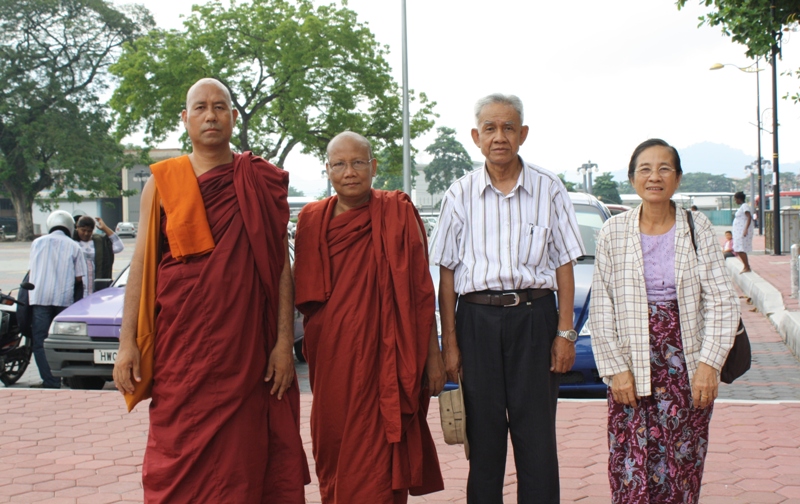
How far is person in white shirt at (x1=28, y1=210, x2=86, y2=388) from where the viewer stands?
25.0 ft

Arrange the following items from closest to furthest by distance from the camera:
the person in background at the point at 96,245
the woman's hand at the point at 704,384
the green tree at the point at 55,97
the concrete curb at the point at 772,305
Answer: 1. the woman's hand at the point at 704,384
2. the concrete curb at the point at 772,305
3. the person in background at the point at 96,245
4. the green tree at the point at 55,97

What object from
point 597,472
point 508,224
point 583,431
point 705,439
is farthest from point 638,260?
point 583,431

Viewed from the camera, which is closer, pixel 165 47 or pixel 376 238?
pixel 376 238

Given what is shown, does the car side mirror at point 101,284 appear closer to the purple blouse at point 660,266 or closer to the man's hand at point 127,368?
the man's hand at point 127,368

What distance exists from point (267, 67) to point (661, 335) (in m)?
27.4

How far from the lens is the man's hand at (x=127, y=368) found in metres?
3.25

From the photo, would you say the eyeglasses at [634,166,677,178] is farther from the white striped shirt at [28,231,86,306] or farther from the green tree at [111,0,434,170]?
the green tree at [111,0,434,170]

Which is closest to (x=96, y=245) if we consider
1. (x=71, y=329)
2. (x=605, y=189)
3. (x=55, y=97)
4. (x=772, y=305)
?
(x=71, y=329)

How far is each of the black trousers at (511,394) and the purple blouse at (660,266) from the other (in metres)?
0.43

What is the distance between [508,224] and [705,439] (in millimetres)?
1218

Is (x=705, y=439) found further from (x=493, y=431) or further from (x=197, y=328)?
(x=197, y=328)

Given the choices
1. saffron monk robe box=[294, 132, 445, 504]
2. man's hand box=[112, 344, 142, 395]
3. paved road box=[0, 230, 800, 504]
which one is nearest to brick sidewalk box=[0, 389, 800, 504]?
paved road box=[0, 230, 800, 504]

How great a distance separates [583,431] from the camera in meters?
5.38

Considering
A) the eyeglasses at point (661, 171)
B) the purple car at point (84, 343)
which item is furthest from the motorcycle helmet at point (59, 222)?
the eyeglasses at point (661, 171)
